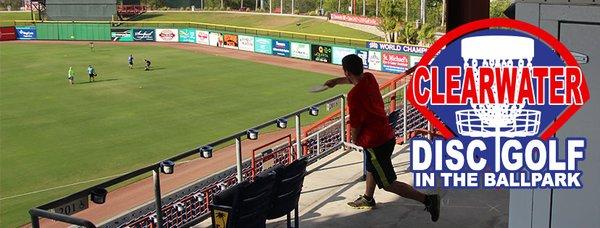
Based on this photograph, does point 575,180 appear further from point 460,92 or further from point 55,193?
point 55,193

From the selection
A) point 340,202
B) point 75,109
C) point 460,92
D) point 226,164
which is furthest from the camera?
point 75,109

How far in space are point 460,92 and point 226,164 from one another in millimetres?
22383

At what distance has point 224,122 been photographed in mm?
34156

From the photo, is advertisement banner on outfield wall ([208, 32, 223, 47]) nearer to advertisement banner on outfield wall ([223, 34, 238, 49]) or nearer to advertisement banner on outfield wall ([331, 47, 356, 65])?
advertisement banner on outfield wall ([223, 34, 238, 49])

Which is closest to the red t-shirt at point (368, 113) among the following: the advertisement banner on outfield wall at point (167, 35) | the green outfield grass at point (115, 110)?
the green outfield grass at point (115, 110)

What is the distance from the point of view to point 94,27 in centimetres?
8031

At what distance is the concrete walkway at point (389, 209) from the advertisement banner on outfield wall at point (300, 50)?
5174cm

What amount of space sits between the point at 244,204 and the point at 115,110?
33973 millimetres

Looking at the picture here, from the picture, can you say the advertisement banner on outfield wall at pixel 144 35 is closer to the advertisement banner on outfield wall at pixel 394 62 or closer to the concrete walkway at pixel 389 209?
the advertisement banner on outfield wall at pixel 394 62

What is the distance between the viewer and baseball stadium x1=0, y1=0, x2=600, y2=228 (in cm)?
560

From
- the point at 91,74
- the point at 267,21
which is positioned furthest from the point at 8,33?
the point at 91,74

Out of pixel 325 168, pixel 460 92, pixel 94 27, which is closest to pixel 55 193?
pixel 325 168

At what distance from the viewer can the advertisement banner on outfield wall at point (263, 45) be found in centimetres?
6550

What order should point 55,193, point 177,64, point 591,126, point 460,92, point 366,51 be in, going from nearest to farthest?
1. point 591,126
2. point 460,92
3. point 55,193
4. point 366,51
5. point 177,64
